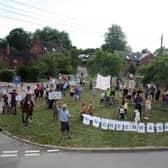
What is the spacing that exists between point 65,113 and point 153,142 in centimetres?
431

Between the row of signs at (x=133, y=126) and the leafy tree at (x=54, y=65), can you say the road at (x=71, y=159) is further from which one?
the leafy tree at (x=54, y=65)

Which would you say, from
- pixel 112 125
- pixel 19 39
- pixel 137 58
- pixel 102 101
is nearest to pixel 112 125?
pixel 112 125

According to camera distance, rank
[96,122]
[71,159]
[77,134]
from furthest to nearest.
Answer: [96,122]
[77,134]
[71,159]

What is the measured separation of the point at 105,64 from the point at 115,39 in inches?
3094

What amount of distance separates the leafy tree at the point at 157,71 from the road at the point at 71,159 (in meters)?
17.4

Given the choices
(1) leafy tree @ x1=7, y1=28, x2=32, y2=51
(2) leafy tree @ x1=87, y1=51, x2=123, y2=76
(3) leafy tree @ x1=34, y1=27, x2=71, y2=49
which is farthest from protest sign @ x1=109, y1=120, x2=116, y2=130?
(3) leafy tree @ x1=34, y1=27, x2=71, y2=49

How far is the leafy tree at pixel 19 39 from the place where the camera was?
112 metres

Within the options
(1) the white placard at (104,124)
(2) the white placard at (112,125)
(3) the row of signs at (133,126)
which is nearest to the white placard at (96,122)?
(3) the row of signs at (133,126)

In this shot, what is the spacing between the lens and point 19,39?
113062 mm

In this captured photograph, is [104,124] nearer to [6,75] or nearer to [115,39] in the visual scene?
[6,75]

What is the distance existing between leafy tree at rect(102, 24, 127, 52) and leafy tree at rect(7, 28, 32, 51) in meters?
28.2

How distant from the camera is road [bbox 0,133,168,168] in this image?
48.5 feet

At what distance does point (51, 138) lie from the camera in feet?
63.4

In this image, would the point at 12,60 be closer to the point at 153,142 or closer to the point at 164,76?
the point at 164,76
